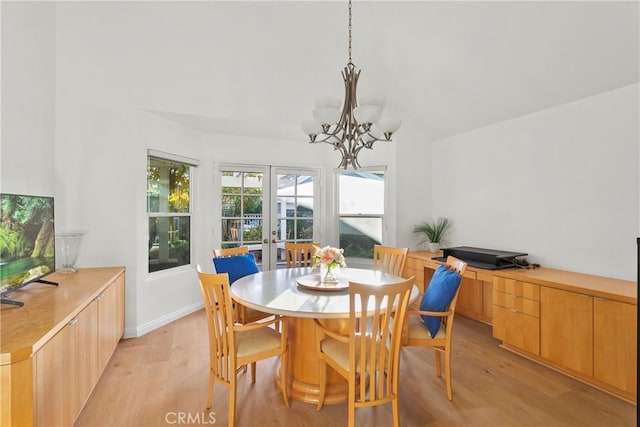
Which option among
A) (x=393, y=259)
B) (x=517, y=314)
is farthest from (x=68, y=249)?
(x=517, y=314)

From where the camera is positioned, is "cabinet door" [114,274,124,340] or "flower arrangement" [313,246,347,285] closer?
"flower arrangement" [313,246,347,285]

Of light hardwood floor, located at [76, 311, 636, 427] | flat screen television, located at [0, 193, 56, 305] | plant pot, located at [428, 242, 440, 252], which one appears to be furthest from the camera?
plant pot, located at [428, 242, 440, 252]

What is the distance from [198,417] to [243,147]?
135 inches

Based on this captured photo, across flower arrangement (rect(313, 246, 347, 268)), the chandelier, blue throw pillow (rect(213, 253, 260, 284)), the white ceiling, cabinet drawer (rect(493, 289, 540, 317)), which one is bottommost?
cabinet drawer (rect(493, 289, 540, 317))

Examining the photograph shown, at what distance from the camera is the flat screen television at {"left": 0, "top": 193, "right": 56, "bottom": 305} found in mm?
1886

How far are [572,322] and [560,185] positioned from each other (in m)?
1.38

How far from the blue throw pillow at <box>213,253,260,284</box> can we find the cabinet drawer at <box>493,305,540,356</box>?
2.46 metres

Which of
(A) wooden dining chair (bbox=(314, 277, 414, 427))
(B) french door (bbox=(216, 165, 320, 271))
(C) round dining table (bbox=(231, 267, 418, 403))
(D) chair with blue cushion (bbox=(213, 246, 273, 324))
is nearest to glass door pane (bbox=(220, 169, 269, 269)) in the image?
(B) french door (bbox=(216, 165, 320, 271))

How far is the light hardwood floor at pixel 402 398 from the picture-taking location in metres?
2.07

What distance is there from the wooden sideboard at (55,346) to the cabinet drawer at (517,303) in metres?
3.46

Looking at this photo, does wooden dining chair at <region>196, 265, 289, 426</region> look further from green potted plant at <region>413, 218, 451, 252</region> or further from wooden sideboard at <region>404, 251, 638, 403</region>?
green potted plant at <region>413, 218, 451, 252</region>

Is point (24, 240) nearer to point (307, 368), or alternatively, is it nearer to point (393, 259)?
point (307, 368)

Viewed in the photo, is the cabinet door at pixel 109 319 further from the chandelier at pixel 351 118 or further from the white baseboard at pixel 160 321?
the chandelier at pixel 351 118

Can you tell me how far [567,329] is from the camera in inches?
101
